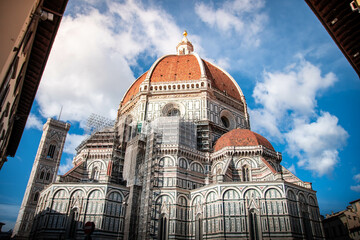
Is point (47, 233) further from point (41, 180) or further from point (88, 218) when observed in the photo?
point (41, 180)

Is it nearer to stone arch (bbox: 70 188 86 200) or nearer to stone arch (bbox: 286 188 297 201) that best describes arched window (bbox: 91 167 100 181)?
stone arch (bbox: 70 188 86 200)

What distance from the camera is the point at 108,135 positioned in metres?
32.4

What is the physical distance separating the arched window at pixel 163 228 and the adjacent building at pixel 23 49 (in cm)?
1288

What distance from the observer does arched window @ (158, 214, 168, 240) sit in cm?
Answer: 2353

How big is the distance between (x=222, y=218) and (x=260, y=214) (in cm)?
292

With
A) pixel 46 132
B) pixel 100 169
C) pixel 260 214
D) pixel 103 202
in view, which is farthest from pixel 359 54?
pixel 46 132

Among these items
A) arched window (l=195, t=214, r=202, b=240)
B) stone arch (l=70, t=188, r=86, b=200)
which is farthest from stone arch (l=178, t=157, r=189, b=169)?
stone arch (l=70, t=188, r=86, b=200)

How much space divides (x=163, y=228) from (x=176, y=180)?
4335 millimetres

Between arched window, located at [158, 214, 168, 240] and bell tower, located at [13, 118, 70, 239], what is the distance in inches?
776

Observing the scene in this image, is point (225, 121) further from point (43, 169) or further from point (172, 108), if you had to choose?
point (43, 169)

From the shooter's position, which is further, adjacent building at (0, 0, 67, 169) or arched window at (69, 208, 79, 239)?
arched window at (69, 208, 79, 239)

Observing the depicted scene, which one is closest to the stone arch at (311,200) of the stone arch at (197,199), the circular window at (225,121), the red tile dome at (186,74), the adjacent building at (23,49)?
the stone arch at (197,199)

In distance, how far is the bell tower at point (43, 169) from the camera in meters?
35.0

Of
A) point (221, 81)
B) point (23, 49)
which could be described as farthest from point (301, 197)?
point (23, 49)
